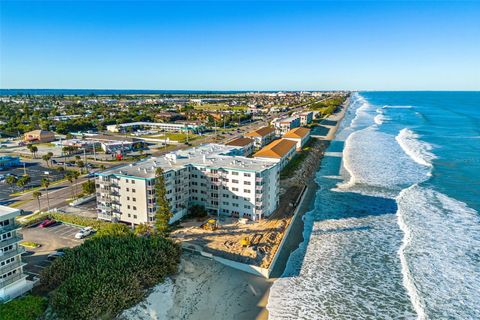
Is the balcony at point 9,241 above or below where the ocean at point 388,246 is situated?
above

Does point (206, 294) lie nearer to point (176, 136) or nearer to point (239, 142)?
point (239, 142)

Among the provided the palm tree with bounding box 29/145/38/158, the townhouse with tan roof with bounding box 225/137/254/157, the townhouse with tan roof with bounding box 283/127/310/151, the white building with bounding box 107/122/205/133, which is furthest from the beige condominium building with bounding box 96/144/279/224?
the white building with bounding box 107/122/205/133

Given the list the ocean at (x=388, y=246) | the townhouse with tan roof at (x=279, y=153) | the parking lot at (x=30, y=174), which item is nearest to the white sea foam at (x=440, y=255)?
the ocean at (x=388, y=246)

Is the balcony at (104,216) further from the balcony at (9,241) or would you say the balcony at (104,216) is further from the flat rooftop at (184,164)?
the balcony at (9,241)

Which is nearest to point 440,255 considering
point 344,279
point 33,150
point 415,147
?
point 344,279

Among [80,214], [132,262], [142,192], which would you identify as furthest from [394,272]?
[80,214]

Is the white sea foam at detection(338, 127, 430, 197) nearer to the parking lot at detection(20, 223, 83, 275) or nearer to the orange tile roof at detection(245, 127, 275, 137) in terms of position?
the orange tile roof at detection(245, 127, 275, 137)

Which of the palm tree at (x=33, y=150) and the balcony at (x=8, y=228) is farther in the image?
the palm tree at (x=33, y=150)
